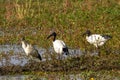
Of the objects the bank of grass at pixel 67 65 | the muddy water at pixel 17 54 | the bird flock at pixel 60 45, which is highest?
the bank of grass at pixel 67 65

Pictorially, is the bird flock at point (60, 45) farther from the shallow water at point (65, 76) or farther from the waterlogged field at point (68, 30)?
the shallow water at point (65, 76)

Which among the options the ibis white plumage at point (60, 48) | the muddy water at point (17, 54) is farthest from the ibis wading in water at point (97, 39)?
the ibis white plumage at point (60, 48)

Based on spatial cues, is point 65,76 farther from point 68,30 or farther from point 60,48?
point 68,30

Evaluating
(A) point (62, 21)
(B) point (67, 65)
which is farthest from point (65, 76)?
(A) point (62, 21)

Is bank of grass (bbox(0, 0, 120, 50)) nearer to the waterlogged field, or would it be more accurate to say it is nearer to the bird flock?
the waterlogged field

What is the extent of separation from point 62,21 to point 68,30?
1605mm

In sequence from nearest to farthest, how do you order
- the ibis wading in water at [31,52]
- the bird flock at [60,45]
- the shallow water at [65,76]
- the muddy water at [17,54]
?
the shallow water at [65,76] < the muddy water at [17,54] < the ibis wading in water at [31,52] < the bird flock at [60,45]

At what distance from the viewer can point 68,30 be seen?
17.4m

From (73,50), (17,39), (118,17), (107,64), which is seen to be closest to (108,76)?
(107,64)

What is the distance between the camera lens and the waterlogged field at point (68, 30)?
12.0 meters

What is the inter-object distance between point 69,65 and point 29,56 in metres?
1.51

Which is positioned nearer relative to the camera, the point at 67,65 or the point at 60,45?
the point at 67,65

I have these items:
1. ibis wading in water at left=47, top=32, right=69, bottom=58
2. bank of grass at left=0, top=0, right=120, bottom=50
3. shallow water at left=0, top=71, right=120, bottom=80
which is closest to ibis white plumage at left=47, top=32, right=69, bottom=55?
ibis wading in water at left=47, top=32, right=69, bottom=58

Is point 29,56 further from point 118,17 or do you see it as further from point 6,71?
point 118,17
